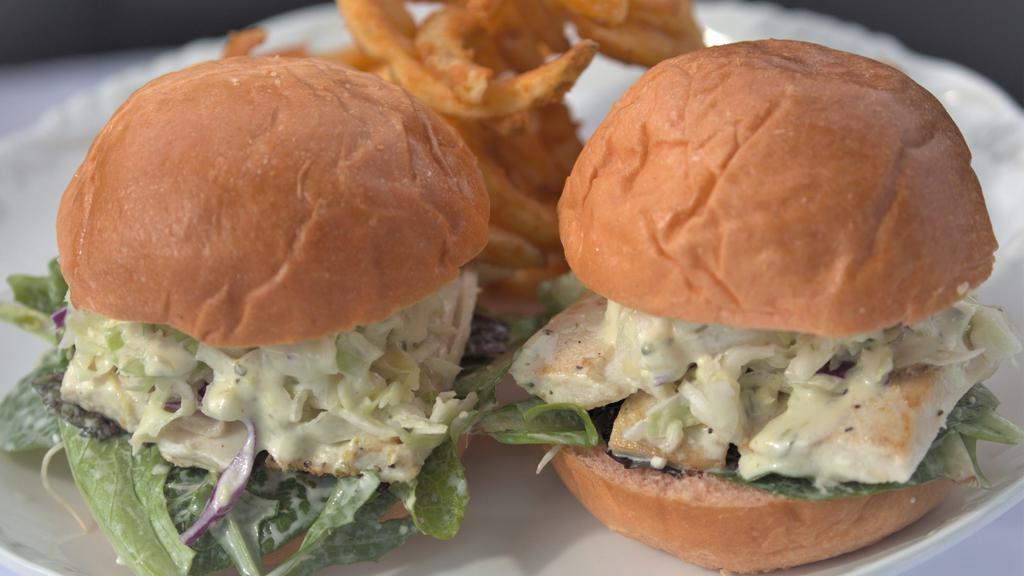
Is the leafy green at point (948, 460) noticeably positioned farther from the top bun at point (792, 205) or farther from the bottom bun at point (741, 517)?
the top bun at point (792, 205)

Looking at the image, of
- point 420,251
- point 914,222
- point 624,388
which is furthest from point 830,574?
A: point 420,251

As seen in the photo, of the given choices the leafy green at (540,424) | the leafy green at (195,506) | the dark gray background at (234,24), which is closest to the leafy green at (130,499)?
the leafy green at (195,506)

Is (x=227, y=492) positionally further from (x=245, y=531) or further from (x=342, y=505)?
(x=342, y=505)

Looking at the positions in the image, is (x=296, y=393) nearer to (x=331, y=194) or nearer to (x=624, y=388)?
(x=331, y=194)

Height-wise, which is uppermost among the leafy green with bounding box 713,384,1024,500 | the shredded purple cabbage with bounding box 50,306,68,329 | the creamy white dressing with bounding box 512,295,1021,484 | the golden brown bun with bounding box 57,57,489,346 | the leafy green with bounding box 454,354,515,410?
the golden brown bun with bounding box 57,57,489,346

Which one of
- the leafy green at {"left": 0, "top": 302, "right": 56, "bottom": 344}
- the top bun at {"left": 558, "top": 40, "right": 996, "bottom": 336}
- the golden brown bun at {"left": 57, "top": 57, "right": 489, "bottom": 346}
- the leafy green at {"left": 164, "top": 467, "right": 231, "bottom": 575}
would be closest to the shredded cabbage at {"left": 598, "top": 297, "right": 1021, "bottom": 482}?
the top bun at {"left": 558, "top": 40, "right": 996, "bottom": 336}

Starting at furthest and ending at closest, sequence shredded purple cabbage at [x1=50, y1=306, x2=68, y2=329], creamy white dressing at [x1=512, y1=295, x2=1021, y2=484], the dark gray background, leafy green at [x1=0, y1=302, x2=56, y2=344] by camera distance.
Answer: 1. the dark gray background
2. leafy green at [x1=0, y1=302, x2=56, y2=344]
3. shredded purple cabbage at [x1=50, y1=306, x2=68, y2=329]
4. creamy white dressing at [x1=512, y1=295, x2=1021, y2=484]

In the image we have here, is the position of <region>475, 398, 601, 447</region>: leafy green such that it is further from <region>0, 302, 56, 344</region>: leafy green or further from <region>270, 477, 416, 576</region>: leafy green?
<region>0, 302, 56, 344</region>: leafy green
